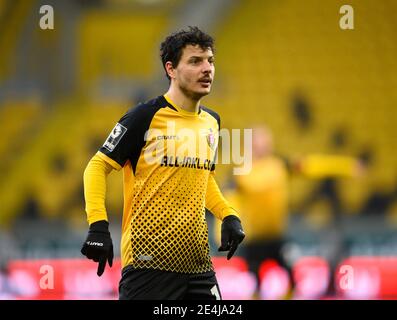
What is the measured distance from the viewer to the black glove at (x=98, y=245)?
4.57 meters

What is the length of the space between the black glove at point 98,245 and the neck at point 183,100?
83 centimetres

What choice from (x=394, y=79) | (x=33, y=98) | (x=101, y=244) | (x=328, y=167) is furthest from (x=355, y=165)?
(x=101, y=244)

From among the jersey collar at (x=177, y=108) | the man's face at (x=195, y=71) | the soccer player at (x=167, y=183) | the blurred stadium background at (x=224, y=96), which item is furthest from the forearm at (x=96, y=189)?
the blurred stadium background at (x=224, y=96)

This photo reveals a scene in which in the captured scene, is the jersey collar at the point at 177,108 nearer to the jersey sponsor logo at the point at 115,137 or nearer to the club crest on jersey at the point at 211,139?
the club crest on jersey at the point at 211,139

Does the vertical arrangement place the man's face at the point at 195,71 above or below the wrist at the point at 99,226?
above

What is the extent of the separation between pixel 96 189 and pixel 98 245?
1.08ft

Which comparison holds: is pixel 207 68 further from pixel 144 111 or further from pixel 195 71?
pixel 144 111

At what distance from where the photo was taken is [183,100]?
5039 millimetres

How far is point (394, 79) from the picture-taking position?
16625 mm

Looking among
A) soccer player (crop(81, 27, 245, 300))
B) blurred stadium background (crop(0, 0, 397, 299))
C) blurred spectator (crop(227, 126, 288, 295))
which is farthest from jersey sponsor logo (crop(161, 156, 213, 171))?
blurred stadium background (crop(0, 0, 397, 299))

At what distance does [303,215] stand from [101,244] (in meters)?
11.1

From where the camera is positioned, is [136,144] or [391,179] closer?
[136,144]

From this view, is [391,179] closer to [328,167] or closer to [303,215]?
[303,215]

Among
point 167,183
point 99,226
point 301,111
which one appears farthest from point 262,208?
point 99,226
